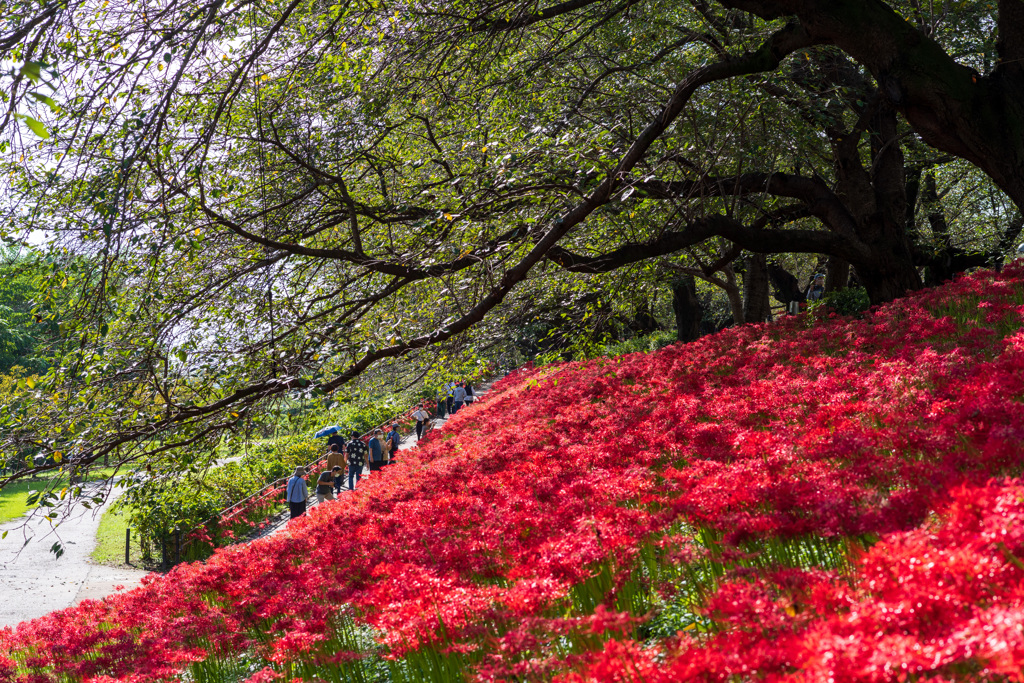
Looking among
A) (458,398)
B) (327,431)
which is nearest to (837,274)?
(327,431)

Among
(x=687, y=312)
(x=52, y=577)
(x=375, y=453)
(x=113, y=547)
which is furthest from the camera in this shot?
(x=687, y=312)

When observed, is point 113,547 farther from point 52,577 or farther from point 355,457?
point 355,457

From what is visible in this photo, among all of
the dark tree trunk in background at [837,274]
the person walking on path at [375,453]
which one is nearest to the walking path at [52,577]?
the person walking on path at [375,453]

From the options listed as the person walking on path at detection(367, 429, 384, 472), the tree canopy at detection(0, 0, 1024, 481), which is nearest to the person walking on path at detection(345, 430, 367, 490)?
the person walking on path at detection(367, 429, 384, 472)

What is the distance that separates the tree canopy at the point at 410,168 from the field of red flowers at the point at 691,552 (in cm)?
151

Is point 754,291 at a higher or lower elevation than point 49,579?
higher

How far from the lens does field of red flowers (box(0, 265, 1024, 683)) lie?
2035 mm

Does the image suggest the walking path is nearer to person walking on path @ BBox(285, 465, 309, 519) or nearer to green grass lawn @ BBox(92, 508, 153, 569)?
green grass lawn @ BBox(92, 508, 153, 569)

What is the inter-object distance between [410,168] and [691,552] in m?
7.95

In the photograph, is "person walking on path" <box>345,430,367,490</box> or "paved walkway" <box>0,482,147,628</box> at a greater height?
"person walking on path" <box>345,430,367,490</box>

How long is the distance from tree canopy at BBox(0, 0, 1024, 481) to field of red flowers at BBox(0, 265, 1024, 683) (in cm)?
151

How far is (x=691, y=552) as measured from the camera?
3270 millimetres

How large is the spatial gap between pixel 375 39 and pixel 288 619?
6.12 m

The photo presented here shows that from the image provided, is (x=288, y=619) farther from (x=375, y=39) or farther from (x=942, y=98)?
(x=942, y=98)
